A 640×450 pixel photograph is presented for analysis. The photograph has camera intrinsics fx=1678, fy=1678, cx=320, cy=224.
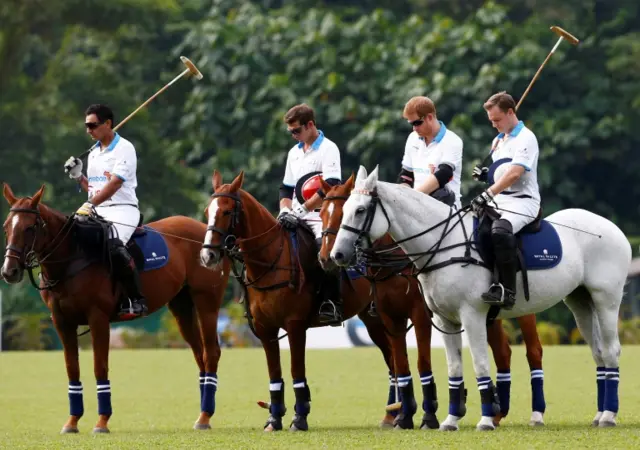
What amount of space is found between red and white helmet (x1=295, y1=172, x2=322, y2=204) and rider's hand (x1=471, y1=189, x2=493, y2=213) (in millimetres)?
1658

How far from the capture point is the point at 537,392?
13.8 metres

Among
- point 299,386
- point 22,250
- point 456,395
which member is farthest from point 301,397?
point 22,250

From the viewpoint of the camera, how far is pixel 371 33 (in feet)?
133

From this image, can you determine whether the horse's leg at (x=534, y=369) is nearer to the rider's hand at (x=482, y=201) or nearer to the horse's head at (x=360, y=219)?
the rider's hand at (x=482, y=201)

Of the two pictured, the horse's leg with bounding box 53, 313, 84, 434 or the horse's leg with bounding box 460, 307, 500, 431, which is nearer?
the horse's leg with bounding box 460, 307, 500, 431

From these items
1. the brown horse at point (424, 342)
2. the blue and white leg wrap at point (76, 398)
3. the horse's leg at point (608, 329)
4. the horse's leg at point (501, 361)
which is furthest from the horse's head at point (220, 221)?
the horse's leg at point (608, 329)

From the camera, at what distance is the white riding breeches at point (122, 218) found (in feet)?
47.2

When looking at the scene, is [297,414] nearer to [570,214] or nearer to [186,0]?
[570,214]

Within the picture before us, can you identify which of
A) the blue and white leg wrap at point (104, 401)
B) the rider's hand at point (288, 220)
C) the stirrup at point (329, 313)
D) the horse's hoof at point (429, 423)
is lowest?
the horse's hoof at point (429, 423)

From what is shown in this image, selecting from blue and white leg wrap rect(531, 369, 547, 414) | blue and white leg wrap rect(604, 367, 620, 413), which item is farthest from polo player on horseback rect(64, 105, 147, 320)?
blue and white leg wrap rect(604, 367, 620, 413)

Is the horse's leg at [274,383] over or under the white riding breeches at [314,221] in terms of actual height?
under

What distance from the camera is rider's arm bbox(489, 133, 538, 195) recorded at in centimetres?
1282

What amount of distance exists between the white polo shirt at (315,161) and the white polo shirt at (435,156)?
0.61 m

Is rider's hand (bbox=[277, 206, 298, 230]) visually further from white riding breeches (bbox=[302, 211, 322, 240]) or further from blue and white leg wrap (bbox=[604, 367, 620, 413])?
blue and white leg wrap (bbox=[604, 367, 620, 413])
